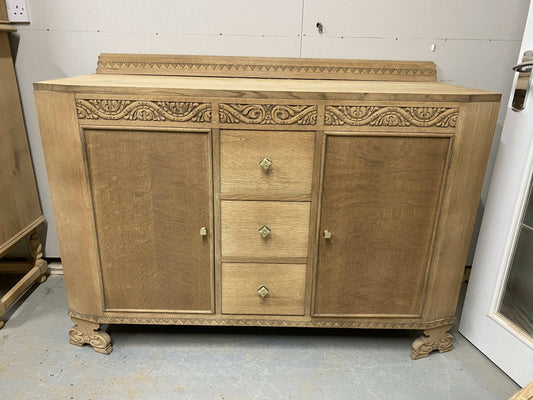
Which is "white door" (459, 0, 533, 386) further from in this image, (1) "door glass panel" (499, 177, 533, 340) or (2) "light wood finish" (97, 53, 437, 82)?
(2) "light wood finish" (97, 53, 437, 82)

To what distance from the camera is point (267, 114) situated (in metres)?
1.21

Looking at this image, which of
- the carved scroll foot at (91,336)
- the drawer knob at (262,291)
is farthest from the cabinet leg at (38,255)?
the drawer knob at (262,291)

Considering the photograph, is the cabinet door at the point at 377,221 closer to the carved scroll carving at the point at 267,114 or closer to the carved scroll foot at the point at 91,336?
the carved scroll carving at the point at 267,114

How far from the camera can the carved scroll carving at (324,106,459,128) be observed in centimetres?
120

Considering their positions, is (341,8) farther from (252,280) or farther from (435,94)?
(252,280)

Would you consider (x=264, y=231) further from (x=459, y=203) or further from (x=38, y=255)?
(x=38, y=255)

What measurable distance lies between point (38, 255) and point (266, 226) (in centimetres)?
129

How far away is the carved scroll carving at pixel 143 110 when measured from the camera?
1189 millimetres

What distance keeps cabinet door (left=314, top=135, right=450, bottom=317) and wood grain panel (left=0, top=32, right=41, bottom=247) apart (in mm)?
1358

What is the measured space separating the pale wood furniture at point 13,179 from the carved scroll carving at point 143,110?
0.71 meters

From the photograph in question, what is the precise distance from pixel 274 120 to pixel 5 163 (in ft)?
4.08

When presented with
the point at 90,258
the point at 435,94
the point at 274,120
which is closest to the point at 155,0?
the point at 274,120

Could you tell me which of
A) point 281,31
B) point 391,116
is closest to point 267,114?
point 391,116

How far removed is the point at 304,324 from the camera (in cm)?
147
